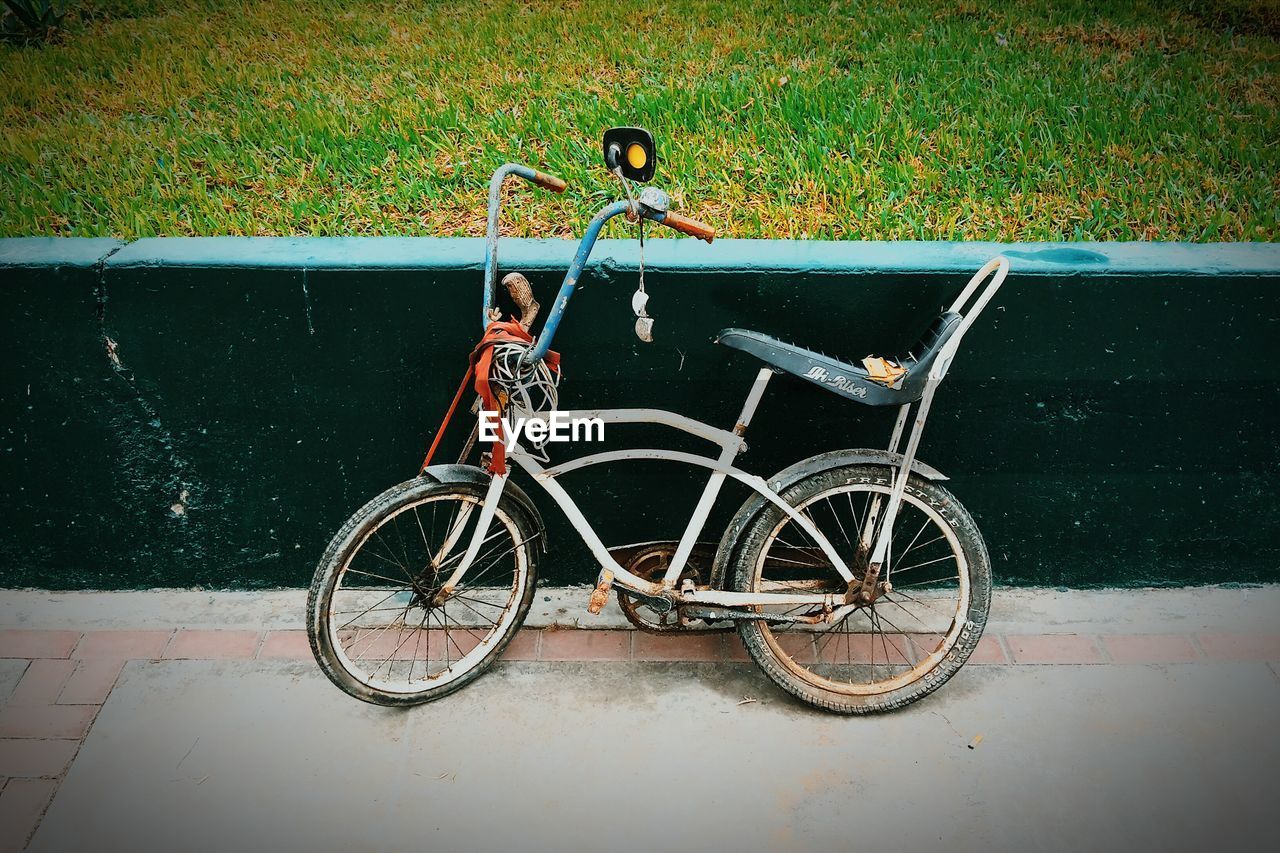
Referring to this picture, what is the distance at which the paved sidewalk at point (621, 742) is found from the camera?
3.03m

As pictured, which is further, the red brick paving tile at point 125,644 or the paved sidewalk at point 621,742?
the red brick paving tile at point 125,644

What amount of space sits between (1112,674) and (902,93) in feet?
8.88

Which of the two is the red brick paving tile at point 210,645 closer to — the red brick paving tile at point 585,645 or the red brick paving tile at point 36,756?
the red brick paving tile at point 36,756

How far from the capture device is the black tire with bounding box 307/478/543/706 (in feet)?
10.4

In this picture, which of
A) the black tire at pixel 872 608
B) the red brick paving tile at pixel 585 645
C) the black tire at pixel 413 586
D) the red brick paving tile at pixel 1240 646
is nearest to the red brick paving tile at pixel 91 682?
the black tire at pixel 413 586

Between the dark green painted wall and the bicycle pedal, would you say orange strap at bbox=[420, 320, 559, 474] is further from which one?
the bicycle pedal

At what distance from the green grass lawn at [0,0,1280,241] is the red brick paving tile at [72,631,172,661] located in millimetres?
1522

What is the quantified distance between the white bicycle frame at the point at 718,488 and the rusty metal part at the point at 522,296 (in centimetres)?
31

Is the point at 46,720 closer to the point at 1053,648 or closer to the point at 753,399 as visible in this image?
the point at 753,399

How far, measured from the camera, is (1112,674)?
3590mm

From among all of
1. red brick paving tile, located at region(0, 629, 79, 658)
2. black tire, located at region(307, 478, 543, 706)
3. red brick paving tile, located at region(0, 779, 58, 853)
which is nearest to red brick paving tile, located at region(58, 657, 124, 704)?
red brick paving tile, located at region(0, 629, 79, 658)

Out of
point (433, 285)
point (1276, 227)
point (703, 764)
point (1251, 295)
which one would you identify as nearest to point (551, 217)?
point (433, 285)

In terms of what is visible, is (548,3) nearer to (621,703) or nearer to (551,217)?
(551,217)

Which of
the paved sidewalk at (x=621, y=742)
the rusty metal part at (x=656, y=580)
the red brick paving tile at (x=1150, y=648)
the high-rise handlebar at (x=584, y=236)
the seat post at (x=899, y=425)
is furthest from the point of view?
the red brick paving tile at (x=1150, y=648)
